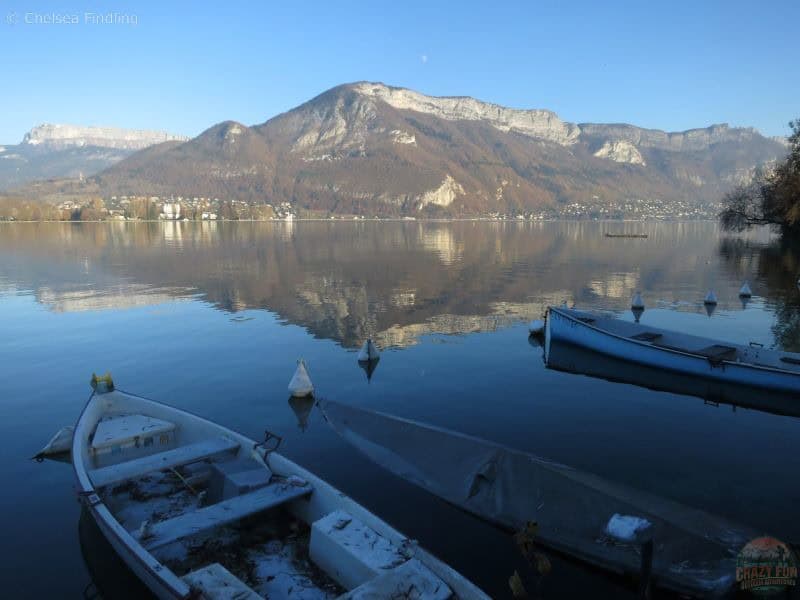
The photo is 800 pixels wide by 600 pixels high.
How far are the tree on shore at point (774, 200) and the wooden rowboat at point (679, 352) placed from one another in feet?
152

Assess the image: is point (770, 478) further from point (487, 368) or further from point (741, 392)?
point (487, 368)

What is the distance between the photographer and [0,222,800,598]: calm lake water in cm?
1295

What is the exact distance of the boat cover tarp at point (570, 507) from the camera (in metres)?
9.71

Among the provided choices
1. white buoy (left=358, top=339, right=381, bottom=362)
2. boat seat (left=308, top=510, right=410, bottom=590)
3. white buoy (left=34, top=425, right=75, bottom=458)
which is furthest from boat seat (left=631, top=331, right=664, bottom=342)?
white buoy (left=34, top=425, right=75, bottom=458)

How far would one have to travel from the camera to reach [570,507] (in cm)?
1098

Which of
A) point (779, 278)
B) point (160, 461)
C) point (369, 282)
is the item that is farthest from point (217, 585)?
point (779, 278)

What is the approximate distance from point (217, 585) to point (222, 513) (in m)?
2.36

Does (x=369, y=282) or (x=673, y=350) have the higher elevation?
(x=673, y=350)

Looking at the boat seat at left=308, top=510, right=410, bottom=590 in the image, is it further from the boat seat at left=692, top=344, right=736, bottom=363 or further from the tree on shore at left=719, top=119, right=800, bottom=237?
the tree on shore at left=719, top=119, right=800, bottom=237

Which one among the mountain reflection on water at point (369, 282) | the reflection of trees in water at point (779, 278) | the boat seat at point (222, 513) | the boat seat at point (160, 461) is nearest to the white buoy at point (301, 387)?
the boat seat at point (160, 461)

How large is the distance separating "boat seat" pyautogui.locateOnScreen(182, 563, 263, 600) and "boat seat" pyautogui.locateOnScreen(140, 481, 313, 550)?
5.06 feet

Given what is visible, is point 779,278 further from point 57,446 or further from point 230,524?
point 57,446

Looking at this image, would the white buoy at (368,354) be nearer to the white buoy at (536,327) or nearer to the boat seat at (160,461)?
the white buoy at (536,327)

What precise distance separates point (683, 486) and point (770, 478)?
282cm
